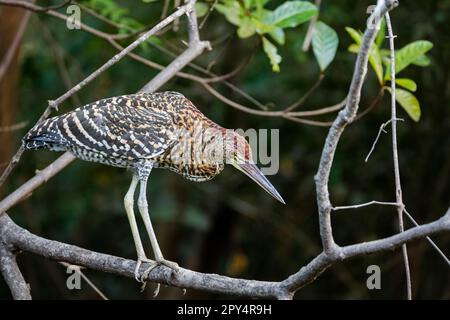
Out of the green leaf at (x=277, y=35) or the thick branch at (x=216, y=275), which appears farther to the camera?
the green leaf at (x=277, y=35)

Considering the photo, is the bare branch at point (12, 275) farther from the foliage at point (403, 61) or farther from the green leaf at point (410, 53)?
the green leaf at point (410, 53)

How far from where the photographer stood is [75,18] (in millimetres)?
3637

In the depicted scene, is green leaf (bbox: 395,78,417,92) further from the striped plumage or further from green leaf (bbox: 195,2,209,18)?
green leaf (bbox: 195,2,209,18)

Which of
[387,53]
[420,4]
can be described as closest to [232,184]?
[420,4]

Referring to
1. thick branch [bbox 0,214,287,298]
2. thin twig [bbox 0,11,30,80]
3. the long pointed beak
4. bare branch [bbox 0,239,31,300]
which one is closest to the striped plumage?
the long pointed beak

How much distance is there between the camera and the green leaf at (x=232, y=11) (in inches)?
156

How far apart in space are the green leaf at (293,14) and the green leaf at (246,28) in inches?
3.6

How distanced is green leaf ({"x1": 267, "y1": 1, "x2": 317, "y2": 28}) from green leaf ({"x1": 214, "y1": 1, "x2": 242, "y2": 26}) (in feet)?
0.53

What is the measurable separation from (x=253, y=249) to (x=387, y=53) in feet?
11.8

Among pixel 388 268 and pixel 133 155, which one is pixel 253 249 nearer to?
pixel 388 268

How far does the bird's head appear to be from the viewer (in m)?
3.11

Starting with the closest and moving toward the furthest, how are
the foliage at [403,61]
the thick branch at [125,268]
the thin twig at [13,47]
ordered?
the thick branch at [125,268] < the foliage at [403,61] < the thin twig at [13,47]

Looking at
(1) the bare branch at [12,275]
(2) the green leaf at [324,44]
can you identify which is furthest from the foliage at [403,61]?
(1) the bare branch at [12,275]

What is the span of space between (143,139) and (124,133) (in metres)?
0.08
